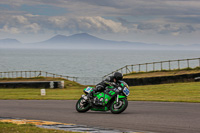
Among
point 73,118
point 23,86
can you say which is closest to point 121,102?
point 73,118

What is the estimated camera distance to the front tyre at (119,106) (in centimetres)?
1208

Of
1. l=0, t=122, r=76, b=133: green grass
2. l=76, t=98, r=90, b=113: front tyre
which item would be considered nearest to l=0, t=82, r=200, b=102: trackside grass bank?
l=76, t=98, r=90, b=113: front tyre

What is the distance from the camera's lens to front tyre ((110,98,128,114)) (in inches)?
476

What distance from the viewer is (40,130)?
923 cm

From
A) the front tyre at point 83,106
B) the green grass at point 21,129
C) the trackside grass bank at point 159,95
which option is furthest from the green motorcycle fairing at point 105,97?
the trackside grass bank at point 159,95

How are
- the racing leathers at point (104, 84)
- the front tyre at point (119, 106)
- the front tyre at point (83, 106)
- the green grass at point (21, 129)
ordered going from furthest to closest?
the front tyre at point (83, 106) → the racing leathers at point (104, 84) → the front tyre at point (119, 106) → the green grass at point (21, 129)

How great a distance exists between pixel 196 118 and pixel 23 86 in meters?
32.5

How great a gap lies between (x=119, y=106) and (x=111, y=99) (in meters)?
0.41

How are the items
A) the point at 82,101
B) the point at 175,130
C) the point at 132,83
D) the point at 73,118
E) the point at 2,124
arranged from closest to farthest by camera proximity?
1. the point at 175,130
2. the point at 2,124
3. the point at 73,118
4. the point at 82,101
5. the point at 132,83

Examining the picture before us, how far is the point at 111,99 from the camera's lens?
12414 mm

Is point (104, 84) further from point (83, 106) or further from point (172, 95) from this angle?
point (172, 95)

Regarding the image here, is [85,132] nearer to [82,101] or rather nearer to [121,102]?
[121,102]

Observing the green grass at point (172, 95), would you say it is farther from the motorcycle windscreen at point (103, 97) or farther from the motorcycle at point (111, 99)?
the motorcycle windscreen at point (103, 97)

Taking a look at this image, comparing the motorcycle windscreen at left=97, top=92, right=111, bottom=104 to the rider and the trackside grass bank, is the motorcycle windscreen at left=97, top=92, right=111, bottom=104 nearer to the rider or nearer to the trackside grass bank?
the rider
